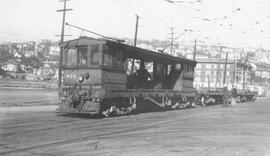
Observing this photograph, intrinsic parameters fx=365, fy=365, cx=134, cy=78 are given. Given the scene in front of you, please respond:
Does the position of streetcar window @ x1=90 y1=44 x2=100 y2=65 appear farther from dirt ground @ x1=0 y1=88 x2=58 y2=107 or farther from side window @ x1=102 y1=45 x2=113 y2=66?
dirt ground @ x1=0 y1=88 x2=58 y2=107

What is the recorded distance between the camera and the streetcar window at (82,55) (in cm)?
1590

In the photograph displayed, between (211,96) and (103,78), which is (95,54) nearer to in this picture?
(103,78)

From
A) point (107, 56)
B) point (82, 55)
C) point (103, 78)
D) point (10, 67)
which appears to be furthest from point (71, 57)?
point (10, 67)

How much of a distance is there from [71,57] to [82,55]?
1.96 feet

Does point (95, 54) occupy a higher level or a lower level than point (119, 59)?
higher

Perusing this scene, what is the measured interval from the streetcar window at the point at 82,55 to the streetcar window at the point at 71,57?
223 mm

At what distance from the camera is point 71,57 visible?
16.3m

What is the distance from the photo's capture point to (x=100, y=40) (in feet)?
51.1

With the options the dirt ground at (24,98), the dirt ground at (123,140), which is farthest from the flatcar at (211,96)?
the dirt ground at (123,140)

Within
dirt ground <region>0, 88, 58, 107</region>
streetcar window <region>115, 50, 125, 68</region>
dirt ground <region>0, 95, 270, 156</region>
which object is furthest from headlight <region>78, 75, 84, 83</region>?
dirt ground <region>0, 88, 58, 107</region>

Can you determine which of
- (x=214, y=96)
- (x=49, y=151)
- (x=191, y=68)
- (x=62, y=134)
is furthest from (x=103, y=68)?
(x=214, y=96)

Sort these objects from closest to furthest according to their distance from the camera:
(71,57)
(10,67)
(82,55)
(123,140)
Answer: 1. (123,140)
2. (82,55)
3. (71,57)
4. (10,67)

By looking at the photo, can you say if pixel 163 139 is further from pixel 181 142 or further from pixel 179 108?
pixel 179 108

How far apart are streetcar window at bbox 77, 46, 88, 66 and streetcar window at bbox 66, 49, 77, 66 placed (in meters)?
0.22
